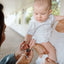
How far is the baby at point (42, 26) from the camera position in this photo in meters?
0.58

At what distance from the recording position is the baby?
0.58 meters

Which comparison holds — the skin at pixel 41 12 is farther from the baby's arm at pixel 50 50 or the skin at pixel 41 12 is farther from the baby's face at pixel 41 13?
the baby's arm at pixel 50 50

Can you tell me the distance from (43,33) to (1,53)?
471mm

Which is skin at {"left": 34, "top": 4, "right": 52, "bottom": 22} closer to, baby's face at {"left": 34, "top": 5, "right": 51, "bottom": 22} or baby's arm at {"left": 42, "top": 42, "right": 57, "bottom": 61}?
baby's face at {"left": 34, "top": 5, "right": 51, "bottom": 22}

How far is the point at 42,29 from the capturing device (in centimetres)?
61

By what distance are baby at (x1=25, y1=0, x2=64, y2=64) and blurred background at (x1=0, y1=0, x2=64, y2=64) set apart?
0.12 metres

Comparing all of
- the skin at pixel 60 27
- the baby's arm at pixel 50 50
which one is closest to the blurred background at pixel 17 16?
the skin at pixel 60 27

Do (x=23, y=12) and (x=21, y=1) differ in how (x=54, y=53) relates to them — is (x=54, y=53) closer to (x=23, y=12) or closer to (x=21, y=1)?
(x=23, y=12)

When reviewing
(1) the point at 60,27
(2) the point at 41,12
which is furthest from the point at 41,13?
(1) the point at 60,27

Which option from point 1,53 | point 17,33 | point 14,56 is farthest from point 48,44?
point 17,33

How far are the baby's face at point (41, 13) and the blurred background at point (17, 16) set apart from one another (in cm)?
12

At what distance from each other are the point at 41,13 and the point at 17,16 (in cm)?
65

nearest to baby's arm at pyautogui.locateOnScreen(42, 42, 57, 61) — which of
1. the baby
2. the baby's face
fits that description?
the baby

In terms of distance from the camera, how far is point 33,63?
3.00ft
